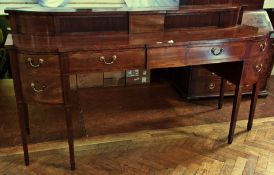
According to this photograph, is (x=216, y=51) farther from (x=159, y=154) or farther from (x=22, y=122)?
(x=22, y=122)

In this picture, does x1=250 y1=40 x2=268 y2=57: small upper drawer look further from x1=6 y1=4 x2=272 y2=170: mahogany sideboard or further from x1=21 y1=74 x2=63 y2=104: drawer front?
x1=21 y1=74 x2=63 y2=104: drawer front

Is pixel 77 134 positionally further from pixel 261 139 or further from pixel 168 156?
pixel 261 139

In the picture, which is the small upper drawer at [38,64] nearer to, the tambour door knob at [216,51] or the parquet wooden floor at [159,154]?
the parquet wooden floor at [159,154]

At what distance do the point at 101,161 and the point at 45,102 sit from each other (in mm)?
562

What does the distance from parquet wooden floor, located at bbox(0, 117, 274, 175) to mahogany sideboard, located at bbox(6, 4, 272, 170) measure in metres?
0.11

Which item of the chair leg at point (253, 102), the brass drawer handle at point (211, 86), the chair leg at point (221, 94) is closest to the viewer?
the chair leg at point (253, 102)

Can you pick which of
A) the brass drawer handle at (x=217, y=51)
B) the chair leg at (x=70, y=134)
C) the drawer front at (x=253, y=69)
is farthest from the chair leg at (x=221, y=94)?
the chair leg at (x=70, y=134)

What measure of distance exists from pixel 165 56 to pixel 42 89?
0.73 metres

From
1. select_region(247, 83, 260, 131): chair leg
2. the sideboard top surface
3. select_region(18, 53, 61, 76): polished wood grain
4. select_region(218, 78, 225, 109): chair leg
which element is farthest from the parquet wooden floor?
the sideboard top surface

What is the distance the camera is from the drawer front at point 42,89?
156cm

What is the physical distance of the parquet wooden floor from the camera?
1.80 metres

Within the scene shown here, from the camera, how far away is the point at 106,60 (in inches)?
62.0

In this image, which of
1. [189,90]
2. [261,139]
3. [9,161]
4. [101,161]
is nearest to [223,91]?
[189,90]

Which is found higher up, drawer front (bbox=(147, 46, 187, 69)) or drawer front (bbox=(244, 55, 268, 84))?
drawer front (bbox=(147, 46, 187, 69))
